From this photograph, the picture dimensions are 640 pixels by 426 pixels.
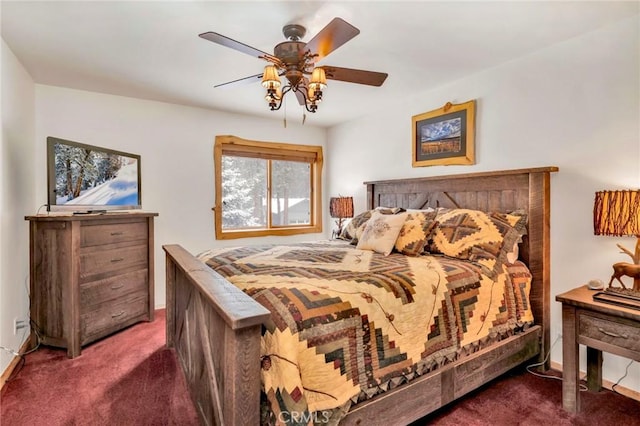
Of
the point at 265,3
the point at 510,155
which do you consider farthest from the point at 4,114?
the point at 510,155

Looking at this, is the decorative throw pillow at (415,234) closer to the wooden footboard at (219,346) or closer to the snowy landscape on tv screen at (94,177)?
the wooden footboard at (219,346)

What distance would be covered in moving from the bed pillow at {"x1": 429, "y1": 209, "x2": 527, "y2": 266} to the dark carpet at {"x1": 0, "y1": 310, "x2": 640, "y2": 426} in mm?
843

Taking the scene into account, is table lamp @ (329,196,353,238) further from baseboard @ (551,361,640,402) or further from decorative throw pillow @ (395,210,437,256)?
baseboard @ (551,361,640,402)

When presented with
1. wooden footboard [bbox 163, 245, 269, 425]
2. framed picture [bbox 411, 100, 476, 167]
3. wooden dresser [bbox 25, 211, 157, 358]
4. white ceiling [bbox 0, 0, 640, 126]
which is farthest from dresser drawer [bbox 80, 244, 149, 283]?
framed picture [bbox 411, 100, 476, 167]

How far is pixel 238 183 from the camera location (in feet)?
14.2

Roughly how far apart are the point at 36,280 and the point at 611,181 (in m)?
4.35

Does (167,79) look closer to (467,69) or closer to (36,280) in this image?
(36,280)

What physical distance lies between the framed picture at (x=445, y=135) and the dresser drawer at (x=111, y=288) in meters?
3.03

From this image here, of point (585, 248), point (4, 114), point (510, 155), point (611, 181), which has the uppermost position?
point (4, 114)

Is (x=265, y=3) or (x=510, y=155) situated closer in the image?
(x=265, y=3)

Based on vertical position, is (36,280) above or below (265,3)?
below

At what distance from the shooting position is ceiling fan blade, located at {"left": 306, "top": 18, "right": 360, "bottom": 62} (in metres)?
1.61

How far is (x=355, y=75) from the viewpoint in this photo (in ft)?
6.97

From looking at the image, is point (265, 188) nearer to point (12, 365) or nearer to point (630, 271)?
point (12, 365)
